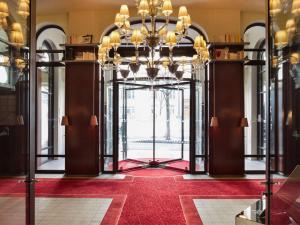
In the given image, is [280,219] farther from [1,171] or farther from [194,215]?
[194,215]

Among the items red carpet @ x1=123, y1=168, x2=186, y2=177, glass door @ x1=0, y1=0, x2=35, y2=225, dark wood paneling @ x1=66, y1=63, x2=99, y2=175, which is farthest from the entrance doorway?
glass door @ x1=0, y1=0, x2=35, y2=225

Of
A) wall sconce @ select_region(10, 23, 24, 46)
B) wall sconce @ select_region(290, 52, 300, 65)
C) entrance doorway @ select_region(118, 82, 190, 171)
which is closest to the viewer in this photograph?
wall sconce @ select_region(290, 52, 300, 65)

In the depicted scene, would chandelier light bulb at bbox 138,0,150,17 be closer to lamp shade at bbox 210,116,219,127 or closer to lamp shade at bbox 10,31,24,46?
lamp shade at bbox 10,31,24,46

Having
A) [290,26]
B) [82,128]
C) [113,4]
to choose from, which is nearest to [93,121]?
[82,128]

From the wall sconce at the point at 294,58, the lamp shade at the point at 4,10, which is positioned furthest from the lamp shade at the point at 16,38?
the wall sconce at the point at 294,58

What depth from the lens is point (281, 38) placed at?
7.58 ft

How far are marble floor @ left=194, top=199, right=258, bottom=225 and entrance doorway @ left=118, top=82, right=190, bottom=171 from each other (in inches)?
140

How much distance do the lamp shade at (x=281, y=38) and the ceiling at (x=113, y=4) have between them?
248 inches

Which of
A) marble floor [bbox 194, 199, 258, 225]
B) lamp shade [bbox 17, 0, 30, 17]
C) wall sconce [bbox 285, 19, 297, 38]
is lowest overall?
marble floor [bbox 194, 199, 258, 225]

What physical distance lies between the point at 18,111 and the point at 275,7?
2.26m

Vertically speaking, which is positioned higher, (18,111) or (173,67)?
(173,67)

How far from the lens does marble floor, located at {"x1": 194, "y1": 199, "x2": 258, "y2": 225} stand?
4.93 meters

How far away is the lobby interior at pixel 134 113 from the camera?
2.77 metres

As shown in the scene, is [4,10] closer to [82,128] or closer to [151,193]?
[151,193]
